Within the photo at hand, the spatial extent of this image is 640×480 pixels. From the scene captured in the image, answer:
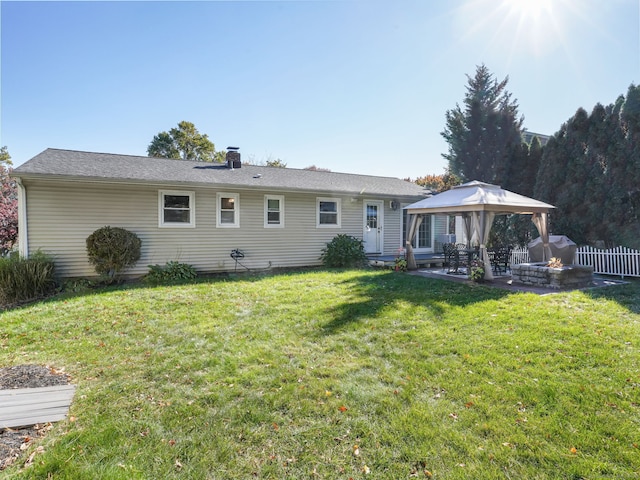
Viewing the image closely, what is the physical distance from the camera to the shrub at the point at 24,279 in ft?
24.9

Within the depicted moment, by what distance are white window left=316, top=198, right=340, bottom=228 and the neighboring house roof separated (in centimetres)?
59

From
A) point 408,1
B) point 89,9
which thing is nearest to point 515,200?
point 408,1

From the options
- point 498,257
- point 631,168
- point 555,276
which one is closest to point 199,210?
point 498,257

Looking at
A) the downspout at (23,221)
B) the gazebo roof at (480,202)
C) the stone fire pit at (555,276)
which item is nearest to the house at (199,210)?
the downspout at (23,221)

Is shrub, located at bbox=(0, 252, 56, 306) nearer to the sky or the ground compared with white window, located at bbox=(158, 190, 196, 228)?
nearer to the ground

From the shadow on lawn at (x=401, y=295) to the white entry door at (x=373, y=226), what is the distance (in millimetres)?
4142

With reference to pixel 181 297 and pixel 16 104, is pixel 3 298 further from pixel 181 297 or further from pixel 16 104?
pixel 16 104

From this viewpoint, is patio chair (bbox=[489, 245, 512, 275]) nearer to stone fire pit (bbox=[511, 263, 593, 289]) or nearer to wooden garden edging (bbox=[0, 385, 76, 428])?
stone fire pit (bbox=[511, 263, 593, 289])

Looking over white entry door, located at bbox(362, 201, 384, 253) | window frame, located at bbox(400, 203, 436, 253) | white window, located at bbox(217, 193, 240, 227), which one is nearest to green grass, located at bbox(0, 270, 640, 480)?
white window, located at bbox(217, 193, 240, 227)

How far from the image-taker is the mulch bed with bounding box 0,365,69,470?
93.9 inches

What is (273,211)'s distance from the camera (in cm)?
1144

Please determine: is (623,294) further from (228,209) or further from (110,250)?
(110,250)

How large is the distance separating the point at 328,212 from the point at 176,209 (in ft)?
17.0

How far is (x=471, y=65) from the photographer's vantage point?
61.9 feet
